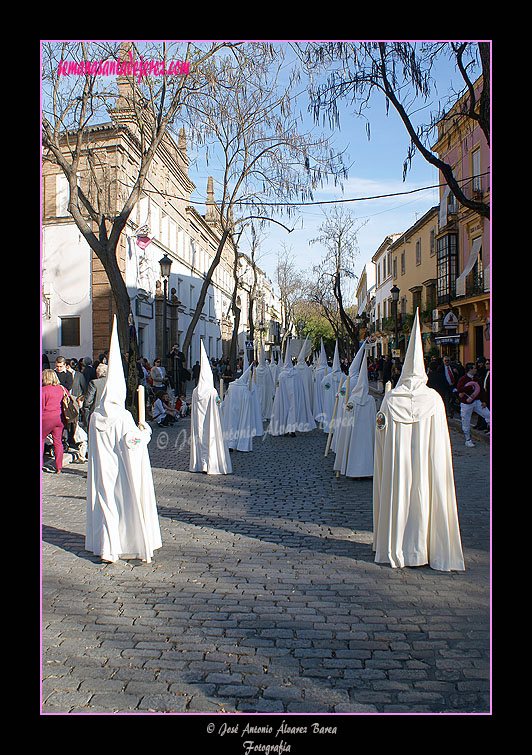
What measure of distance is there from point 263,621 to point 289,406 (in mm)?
11030

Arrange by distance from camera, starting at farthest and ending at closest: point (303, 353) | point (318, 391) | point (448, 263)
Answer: point (448, 263) → point (318, 391) → point (303, 353)

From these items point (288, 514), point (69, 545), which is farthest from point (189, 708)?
point (288, 514)

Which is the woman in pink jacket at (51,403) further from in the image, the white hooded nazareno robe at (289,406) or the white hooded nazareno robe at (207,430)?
the white hooded nazareno robe at (289,406)

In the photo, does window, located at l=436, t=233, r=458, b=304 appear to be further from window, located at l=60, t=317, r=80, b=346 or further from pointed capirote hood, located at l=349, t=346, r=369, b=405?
pointed capirote hood, located at l=349, t=346, r=369, b=405

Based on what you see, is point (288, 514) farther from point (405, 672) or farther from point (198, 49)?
point (198, 49)

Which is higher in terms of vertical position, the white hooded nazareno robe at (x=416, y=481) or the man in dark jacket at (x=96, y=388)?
the man in dark jacket at (x=96, y=388)

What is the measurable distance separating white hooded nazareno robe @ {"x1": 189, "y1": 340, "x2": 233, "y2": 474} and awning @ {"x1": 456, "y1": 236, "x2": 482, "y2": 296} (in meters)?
19.3

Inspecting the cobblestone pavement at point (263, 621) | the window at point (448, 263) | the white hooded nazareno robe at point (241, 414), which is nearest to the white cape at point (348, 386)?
the white hooded nazareno robe at point (241, 414)

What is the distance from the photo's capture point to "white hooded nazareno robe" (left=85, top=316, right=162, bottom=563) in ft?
18.1

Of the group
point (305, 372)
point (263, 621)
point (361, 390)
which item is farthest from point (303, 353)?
point (263, 621)

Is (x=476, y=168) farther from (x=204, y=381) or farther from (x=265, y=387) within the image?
(x=204, y=381)

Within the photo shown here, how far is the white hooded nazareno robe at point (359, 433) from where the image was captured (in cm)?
932

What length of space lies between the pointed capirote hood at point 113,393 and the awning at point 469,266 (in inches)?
919

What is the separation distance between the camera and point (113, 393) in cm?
559
